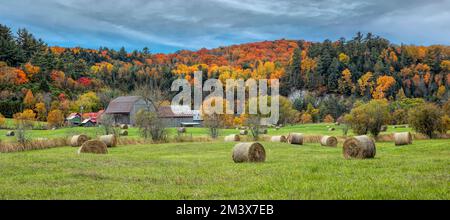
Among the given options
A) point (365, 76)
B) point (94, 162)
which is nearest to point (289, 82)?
point (365, 76)

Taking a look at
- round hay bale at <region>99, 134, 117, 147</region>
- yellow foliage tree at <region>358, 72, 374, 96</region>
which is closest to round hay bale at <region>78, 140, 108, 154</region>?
round hay bale at <region>99, 134, 117, 147</region>

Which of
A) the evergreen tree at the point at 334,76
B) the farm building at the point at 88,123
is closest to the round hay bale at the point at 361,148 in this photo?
the farm building at the point at 88,123

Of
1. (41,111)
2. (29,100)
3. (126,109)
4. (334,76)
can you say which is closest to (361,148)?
(126,109)

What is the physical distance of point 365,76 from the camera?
175 meters

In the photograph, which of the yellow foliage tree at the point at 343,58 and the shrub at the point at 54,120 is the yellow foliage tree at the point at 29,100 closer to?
the shrub at the point at 54,120

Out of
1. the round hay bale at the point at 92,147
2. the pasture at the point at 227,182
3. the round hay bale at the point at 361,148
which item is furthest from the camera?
the round hay bale at the point at 92,147

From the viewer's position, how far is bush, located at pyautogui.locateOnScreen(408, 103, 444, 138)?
162 feet

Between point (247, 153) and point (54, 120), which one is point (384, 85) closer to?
point (54, 120)

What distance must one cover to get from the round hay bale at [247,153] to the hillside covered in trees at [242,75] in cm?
9558

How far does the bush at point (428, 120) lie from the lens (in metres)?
49.5

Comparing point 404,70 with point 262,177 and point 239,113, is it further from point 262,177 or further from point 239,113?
point 262,177

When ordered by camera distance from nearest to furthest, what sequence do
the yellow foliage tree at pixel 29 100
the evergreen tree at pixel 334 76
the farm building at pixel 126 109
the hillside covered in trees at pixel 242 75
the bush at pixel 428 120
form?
the bush at pixel 428 120
the yellow foliage tree at pixel 29 100
the farm building at pixel 126 109
the hillside covered in trees at pixel 242 75
the evergreen tree at pixel 334 76

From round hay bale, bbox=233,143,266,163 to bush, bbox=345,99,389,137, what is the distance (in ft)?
116
